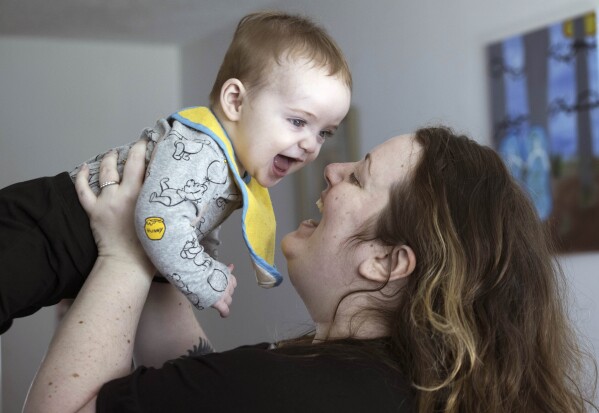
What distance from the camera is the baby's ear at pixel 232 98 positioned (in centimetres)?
154

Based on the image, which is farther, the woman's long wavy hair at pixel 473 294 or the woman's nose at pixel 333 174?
the woman's nose at pixel 333 174

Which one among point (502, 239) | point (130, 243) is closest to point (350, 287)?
point (502, 239)

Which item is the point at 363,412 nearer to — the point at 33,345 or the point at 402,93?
the point at 402,93

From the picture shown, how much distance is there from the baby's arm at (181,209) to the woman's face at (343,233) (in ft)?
0.49

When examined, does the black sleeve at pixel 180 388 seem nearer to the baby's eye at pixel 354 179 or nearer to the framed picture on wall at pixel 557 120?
the baby's eye at pixel 354 179

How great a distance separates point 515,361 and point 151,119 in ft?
16.7

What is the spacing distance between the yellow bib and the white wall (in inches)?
172

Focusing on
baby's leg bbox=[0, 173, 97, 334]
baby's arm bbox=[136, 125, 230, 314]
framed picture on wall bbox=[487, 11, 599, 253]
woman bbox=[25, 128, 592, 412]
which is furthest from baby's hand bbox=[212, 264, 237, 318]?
framed picture on wall bbox=[487, 11, 599, 253]

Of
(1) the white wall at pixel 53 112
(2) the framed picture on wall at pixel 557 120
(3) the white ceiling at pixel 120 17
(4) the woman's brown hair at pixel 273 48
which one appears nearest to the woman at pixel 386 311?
(4) the woman's brown hair at pixel 273 48

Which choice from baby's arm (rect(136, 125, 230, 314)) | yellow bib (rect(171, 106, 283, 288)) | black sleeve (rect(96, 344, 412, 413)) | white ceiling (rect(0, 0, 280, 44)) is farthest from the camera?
white ceiling (rect(0, 0, 280, 44))

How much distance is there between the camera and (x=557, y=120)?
353 cm

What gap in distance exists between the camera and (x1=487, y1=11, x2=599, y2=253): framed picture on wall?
3420mm

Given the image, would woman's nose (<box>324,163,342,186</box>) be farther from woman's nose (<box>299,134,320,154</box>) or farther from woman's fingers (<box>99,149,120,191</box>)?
woman's fingers (<box>99,149,120,191</box>)

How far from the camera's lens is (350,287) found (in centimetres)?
138
